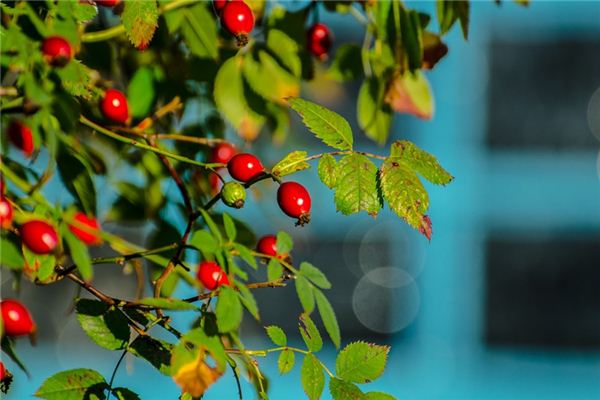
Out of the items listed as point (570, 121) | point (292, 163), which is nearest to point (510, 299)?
point (570, 121)

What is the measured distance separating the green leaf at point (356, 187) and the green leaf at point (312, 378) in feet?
0.41

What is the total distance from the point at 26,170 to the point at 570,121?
3.19m

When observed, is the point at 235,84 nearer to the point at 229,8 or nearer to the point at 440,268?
the point at 229,8

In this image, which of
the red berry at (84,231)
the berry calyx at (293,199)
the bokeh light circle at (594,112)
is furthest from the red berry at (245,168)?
the bokeh light circle at (594,112)

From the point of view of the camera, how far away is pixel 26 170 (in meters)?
1.10

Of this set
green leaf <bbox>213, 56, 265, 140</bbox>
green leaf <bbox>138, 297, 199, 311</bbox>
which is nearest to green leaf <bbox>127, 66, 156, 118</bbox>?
green leaf <bbox>213, 56, 265, 140</bbox>

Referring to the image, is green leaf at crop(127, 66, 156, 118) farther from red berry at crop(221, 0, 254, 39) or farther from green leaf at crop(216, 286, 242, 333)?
green leaf at crop(216, 286, 242, 333)

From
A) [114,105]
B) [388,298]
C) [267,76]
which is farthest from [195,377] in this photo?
[388,298]

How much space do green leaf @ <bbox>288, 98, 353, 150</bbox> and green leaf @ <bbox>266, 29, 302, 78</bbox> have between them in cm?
31

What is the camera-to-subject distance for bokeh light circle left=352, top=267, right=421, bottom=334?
149 inches

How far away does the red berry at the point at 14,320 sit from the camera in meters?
0.89

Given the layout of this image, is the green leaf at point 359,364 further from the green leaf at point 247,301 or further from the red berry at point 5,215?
the red berry at point 5,215

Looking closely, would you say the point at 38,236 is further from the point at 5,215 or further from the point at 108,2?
the point at 108,2

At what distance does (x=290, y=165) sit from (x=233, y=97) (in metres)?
0.33
